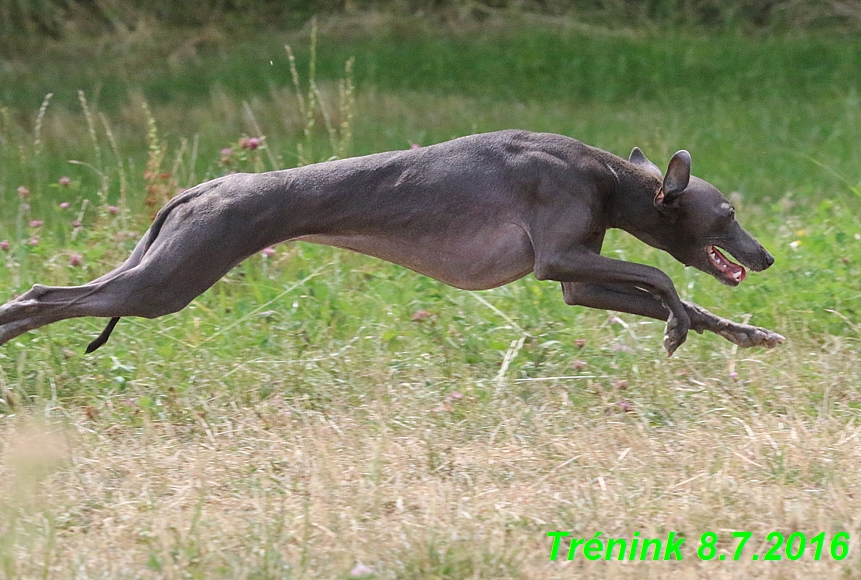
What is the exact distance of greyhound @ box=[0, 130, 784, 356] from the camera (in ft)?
14.1

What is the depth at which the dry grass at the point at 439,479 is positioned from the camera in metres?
3.46

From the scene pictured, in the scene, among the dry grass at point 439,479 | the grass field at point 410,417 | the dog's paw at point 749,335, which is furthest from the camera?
the dog's paw at point 749,335

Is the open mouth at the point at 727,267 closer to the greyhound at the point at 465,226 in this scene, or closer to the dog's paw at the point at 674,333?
the greyhound at the point at 465,226

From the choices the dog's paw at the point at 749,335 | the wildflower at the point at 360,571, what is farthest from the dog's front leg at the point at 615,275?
the wildflower at the point at 360,571

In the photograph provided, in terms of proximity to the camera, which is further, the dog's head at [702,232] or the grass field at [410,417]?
the dog's head at [702,232]

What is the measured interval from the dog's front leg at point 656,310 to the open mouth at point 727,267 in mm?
167

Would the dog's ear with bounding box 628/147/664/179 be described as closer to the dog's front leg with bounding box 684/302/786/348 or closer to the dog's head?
the dog's head

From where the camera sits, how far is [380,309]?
571cm

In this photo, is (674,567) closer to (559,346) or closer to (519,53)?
(559,346)

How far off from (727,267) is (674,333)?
0.46m

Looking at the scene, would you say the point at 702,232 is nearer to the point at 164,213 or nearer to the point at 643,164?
the point at 643,164

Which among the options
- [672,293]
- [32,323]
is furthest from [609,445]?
[32,323]

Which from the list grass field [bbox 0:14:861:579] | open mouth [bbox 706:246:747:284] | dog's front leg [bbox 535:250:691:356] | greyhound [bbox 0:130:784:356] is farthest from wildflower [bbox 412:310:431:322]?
open mouth [bbox 706:246:747:284]

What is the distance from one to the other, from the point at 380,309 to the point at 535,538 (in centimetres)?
223
